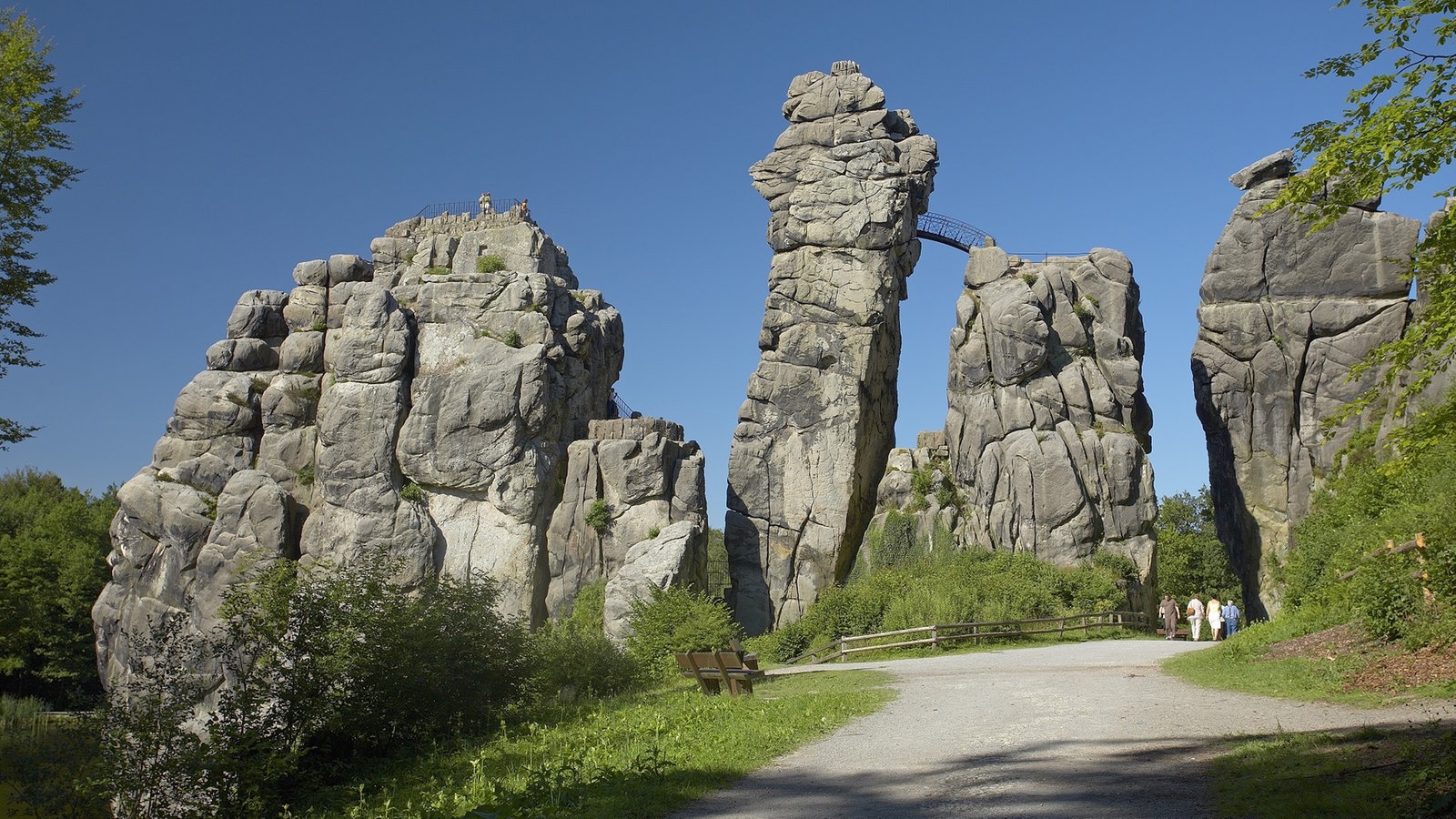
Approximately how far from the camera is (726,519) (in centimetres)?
4569

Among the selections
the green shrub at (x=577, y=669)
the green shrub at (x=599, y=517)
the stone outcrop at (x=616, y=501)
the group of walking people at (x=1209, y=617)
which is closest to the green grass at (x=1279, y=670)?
the group of walking people at (x=1209, y=617)

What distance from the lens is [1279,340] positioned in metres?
42.0

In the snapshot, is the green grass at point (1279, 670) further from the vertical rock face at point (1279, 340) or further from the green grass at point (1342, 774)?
the vertical rock face at point (1279, 340)

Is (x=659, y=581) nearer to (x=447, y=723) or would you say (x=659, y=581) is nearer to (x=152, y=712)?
(x=447, y=723)

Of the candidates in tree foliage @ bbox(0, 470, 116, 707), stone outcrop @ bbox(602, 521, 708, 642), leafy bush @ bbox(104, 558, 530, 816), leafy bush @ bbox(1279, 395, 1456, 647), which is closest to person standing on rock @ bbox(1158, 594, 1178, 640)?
leafy bush @ bbox(1279, 395, 1456, 647)

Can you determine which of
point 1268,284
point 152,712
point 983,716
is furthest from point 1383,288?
point 152,712

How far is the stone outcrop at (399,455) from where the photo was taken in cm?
4350

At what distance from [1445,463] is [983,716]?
12273 mm

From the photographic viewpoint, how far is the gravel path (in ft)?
31.8

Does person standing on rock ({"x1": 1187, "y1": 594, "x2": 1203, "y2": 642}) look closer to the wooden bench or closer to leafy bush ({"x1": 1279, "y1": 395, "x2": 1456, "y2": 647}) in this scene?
leafy bush ({"x1": 1279, "y1": 395, "x2": 1456, "y2": 647})

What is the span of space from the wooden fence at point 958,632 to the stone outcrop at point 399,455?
1009cm

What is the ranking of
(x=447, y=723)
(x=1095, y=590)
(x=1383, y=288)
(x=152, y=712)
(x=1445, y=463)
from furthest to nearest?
1. (x=1383, y=288)
2. (x=1095, y=590)
3. (x=1445, y=463)
4. (x=447, y=723)
5. (x=152, y=712)

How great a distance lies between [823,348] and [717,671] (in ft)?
94.4

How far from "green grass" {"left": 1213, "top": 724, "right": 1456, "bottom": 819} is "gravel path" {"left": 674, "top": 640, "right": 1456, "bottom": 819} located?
348 mm
